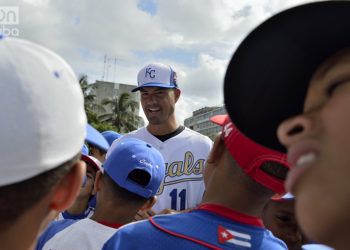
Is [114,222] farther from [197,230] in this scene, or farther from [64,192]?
[64,192]

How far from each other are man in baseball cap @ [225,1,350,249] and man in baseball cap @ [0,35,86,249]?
1.93ft

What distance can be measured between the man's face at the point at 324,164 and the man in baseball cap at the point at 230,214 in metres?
0.58

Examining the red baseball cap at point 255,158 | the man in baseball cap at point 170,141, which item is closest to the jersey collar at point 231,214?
the red baseball cap at point 255,158

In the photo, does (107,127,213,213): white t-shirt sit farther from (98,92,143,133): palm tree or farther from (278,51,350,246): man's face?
(98,92,143,133): palm tree

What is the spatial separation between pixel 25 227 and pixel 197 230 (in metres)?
0.74

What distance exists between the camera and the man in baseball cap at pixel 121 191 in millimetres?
2410

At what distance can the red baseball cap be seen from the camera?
167 cm

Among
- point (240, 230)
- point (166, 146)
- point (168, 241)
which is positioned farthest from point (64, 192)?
point (166, 146)

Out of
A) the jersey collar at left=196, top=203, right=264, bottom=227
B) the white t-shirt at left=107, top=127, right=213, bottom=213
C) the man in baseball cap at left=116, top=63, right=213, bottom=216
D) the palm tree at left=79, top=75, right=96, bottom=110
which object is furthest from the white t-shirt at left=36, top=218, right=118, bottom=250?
the palm tree at left=79, top=75, right=96, bottom=110

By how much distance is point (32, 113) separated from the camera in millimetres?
1188

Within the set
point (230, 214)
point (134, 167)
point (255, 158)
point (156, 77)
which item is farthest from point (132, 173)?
point (156, 77)

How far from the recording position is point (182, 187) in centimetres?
432

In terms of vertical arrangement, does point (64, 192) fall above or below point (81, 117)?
below

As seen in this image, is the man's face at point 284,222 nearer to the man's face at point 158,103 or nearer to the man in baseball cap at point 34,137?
the man in baseball cap at point 34,137
